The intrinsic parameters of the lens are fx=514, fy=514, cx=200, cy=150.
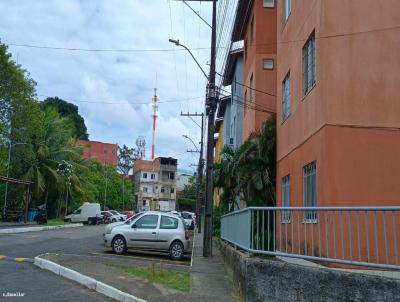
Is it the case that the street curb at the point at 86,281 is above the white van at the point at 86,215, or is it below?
below

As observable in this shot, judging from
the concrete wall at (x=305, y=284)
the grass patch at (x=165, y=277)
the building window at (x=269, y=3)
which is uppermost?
the building window at (x=269, y=3)

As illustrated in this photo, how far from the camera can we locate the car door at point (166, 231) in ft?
60.2

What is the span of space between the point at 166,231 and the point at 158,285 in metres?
7.66

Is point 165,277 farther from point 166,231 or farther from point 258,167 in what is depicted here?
point 258,167

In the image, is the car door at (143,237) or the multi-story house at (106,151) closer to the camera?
the car door at (143,237)

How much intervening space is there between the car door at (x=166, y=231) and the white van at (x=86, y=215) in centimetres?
3259

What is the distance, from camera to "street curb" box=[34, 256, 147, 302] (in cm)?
947

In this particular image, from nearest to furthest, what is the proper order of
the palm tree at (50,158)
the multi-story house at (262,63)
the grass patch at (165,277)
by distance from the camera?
the grass patch at (165,277), the multi-story house at (262,63), the palm tree at (50,158)

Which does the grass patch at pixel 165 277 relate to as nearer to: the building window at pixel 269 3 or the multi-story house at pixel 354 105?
the multi-story house at pixel 354 105

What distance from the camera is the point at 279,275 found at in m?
8.09

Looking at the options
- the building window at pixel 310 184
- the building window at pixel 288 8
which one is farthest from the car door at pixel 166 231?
the building window at pixel 288 8

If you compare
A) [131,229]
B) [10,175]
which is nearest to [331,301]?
[131,229]

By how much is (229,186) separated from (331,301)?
12.7m

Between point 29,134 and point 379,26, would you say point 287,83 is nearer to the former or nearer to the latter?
point 379,26
